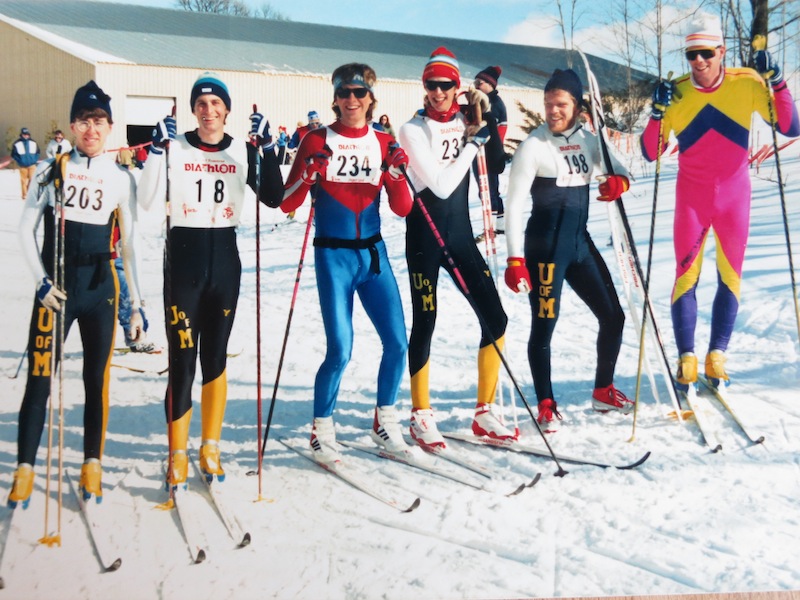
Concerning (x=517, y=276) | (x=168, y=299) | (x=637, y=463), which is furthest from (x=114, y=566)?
(x=637, y=463)

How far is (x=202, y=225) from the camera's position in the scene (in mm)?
2510

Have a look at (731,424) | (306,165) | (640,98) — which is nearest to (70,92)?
(306,165)

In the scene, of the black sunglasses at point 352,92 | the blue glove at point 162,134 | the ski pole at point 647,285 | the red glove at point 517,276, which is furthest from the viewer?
the ski pole at point 647,285

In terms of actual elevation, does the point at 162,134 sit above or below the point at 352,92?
below

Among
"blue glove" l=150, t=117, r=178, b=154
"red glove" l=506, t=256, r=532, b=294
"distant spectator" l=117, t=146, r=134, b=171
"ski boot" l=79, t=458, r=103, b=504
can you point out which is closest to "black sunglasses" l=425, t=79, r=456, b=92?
"red glove" l=506, t=256, r=532, b=294

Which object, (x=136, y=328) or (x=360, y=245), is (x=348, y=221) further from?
(x=136, y=328)

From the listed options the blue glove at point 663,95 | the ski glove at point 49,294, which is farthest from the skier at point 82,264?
the blue glove at point 663,95

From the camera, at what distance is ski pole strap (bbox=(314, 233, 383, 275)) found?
2689mm

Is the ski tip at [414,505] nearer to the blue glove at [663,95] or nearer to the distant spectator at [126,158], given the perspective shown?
the distant spectator at [126,158]

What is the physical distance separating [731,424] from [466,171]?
1440 mm

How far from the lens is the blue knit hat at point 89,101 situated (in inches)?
97.8

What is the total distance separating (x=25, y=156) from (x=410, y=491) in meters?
1.71

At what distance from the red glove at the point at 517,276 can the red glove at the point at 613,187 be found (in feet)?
1.34

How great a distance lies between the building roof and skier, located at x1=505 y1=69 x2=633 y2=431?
165mm
